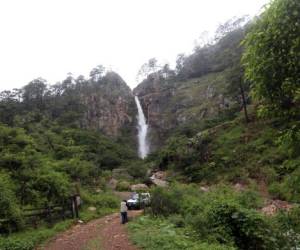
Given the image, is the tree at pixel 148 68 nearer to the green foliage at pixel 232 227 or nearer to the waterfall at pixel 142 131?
the waterfall at pixel 142 131

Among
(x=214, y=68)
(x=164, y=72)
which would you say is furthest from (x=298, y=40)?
(x=164, y=72)

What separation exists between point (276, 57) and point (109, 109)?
79232mm

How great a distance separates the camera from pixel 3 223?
1428 cm

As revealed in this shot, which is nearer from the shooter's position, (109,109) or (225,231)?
(225,231)

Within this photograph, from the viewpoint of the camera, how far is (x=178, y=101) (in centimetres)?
8050

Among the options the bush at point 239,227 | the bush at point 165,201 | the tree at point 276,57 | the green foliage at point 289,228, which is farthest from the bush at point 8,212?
the tree at point 276,57

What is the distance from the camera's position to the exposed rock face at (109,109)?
80500mm

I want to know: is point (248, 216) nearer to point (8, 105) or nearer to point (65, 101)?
point (8, 105)

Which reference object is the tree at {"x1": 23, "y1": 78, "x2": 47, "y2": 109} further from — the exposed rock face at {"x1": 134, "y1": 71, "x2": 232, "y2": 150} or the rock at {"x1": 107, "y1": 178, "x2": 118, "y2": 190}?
the rock at {"x1": 107, "y1": 178, "x2": 118, "y2": 190}

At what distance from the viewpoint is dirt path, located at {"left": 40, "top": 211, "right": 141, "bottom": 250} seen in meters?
12.3

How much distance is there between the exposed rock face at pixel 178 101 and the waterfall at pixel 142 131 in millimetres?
1046

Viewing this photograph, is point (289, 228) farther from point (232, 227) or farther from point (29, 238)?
point (29, 238)

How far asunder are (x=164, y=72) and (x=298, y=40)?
9792 cm

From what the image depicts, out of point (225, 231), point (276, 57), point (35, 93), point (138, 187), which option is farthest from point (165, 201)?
point (35, 93)
